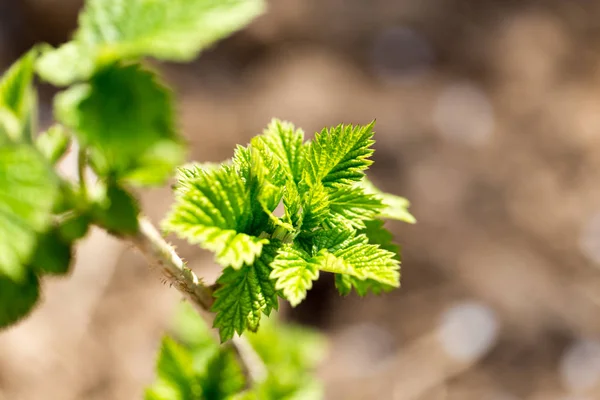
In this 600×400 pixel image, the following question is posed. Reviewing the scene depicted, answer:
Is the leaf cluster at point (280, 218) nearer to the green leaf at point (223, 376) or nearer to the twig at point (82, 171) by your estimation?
the twig at point (82, 171)

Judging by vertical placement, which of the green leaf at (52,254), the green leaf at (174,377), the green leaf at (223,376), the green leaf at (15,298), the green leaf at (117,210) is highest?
the green leaf at (117,210)

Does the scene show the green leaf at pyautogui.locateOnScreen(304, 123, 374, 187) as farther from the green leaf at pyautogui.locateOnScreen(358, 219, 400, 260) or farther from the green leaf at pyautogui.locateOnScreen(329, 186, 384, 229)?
the green leaf at pyautogui.locateOnScreen(358, 219, 400, 260)

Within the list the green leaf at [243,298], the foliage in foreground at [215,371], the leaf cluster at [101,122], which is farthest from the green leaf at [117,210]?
the foliage in foreground at [215,371]

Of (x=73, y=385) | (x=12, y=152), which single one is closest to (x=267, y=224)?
(x=12, y=152)

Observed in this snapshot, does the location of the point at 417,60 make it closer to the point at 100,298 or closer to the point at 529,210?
the point at 529,210

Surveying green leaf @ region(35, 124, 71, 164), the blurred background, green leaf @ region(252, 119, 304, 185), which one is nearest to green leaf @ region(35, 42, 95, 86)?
green leaf @ region(35, 124, 71, 164)

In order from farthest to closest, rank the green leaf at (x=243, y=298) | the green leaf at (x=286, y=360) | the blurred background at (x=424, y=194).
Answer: the blurred background at (x=424, y=194) → the green leaf at (x=286, y=360) → the green leaf at (x=243, y=298)
